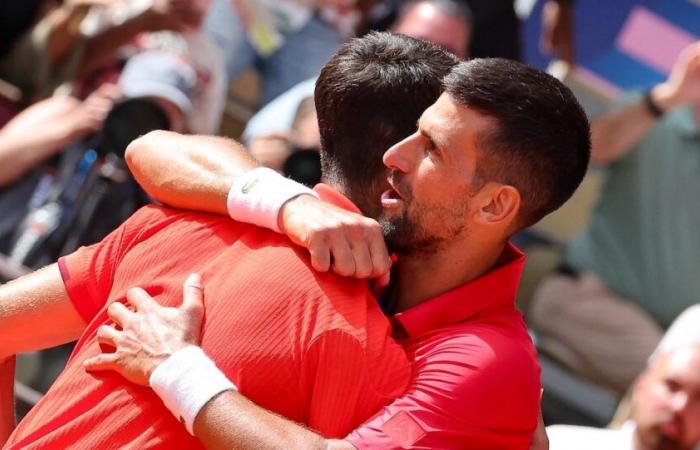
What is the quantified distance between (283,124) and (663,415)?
1622mm

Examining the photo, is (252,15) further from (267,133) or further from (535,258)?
(535,258)

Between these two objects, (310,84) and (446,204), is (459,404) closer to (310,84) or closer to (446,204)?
(446,204)

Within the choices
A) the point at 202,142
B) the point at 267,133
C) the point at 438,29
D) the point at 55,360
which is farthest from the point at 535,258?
the point at 202,142

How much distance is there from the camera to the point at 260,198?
2.08 metres

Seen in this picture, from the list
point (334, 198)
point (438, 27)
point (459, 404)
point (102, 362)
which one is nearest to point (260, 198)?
point (334, 198)

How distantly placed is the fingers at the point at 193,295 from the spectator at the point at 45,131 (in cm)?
244

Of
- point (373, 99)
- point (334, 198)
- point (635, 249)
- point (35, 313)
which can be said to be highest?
point (373, 99)

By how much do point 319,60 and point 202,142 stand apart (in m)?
2.78

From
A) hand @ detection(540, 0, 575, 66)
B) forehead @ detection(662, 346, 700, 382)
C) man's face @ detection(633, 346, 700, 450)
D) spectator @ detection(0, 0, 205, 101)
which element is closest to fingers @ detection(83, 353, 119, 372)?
man's face @ detection(633, 346, 700, 450)

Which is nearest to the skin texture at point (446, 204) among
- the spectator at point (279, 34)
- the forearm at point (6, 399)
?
the forearm at point (6, 399)

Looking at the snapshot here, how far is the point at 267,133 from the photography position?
4.34 meters

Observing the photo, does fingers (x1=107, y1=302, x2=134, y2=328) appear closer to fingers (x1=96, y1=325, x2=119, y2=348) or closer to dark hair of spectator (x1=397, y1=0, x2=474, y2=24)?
fingers (x1=96, y1=325, x2=119, y2=348)

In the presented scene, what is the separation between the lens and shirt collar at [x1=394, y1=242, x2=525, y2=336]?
6.80ft

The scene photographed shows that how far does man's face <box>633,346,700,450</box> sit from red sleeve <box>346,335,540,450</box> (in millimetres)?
1683
